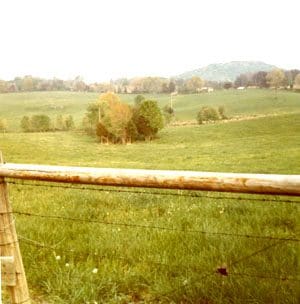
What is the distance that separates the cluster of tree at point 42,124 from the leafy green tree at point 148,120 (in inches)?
408

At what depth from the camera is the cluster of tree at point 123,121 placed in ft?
174

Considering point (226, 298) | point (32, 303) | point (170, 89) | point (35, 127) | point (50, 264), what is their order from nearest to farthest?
point (226, 298) → point (32, 303) → point (50, 264) → point (35, 127) → point (170, 89)

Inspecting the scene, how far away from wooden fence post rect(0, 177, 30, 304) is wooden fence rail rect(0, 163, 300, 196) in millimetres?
255

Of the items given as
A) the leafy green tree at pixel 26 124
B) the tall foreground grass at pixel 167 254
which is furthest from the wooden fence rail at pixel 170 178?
the leafy green tree at pixel 26 124

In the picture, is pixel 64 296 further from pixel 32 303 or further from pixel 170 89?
pixel 170 89

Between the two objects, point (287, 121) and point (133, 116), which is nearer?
point (287, 121)

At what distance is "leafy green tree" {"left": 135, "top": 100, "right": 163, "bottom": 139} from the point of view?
5472 centimetres

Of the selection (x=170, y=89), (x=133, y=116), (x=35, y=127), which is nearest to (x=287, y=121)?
(x=133, y=116)

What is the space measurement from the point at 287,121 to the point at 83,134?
24243 millimetres

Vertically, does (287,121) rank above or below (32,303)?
below

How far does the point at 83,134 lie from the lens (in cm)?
5547

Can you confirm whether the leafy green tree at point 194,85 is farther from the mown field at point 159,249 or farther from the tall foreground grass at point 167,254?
the tall foreground grass at point 167,254

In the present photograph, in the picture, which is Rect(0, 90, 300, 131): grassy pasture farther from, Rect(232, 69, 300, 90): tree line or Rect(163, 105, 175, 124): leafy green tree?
Rect(232, 69, 300, 90): tree line

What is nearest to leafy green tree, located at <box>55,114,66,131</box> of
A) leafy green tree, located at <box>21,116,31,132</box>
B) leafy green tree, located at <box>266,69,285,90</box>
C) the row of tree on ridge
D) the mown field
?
leafy green tree, located at <box>21,116,31,132</box>
